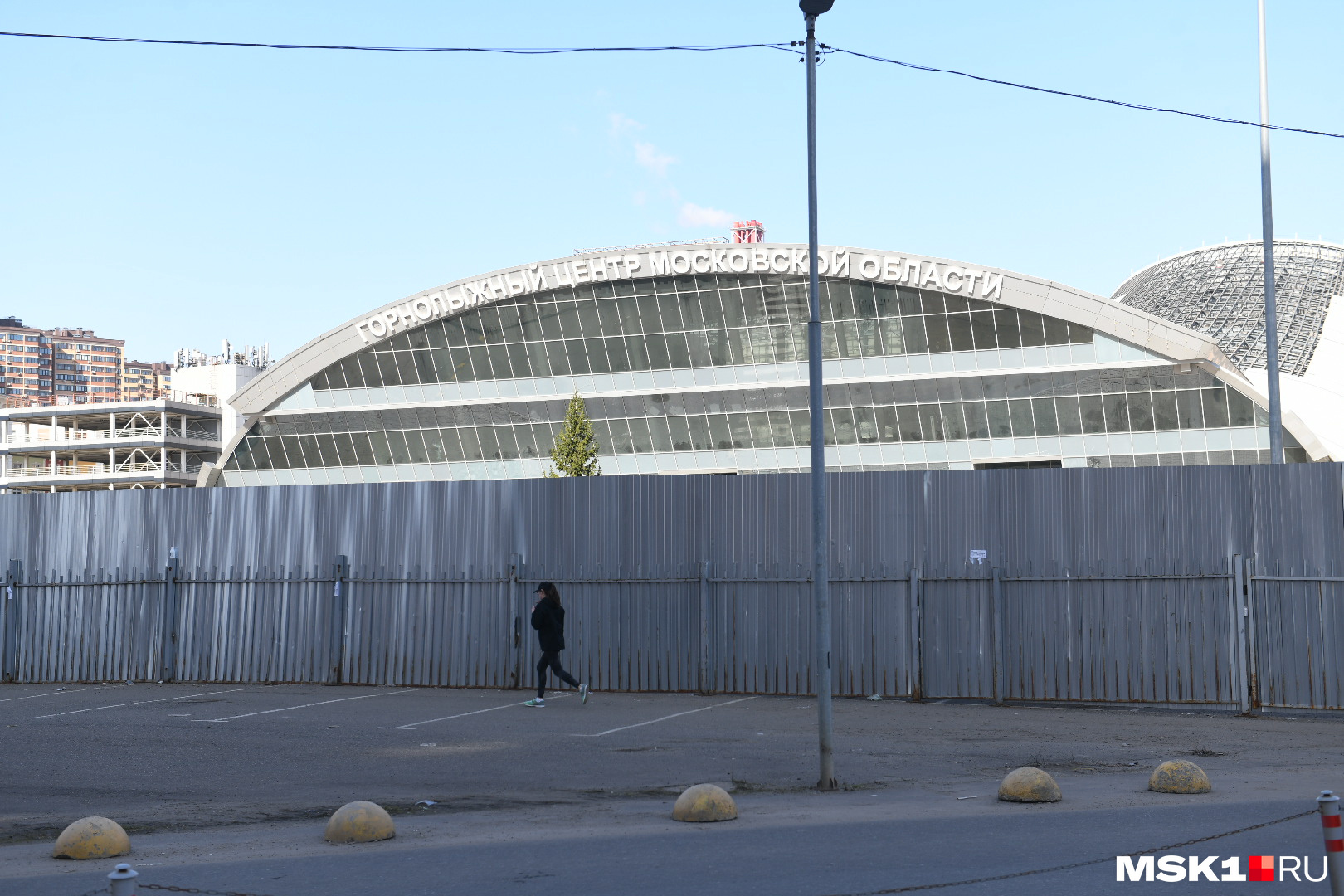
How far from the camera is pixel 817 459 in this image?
11.6 metres

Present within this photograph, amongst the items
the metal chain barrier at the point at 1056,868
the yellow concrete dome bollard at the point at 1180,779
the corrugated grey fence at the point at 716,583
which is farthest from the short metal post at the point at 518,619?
the metal chain barrier at the point at 1056,868

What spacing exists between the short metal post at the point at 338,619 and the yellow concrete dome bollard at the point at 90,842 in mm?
12264

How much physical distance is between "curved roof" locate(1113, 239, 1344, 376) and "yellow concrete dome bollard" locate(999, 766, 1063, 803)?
224ft

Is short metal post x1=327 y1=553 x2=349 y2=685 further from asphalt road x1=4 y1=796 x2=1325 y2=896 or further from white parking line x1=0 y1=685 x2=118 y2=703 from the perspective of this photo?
asphalt road x1=4 y1=796 x2=1325 y2=896

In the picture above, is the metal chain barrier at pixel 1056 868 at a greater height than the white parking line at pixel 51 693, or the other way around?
the metal chain barrier at pixel 1056 868

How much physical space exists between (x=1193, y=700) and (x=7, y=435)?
12110 cm

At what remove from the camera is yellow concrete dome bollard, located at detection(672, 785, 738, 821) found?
966 centimetres

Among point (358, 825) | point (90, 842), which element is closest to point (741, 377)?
point (358, 825)

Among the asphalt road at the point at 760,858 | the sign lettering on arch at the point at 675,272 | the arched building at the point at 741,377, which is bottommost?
the asphalt road at the point at 760,858

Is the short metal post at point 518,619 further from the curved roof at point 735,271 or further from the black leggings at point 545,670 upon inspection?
the curved roof at point 735,271

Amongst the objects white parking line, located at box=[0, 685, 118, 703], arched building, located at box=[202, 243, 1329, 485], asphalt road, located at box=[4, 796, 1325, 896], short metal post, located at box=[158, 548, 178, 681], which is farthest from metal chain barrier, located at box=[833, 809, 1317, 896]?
arched building, located at box=[202, 243, 1329, 485]

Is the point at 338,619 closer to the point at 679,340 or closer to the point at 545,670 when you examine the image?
the point at 545,670

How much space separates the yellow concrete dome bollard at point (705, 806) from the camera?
9.66 meters

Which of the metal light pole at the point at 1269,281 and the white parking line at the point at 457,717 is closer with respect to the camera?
the white parking line at the point at 457,717
